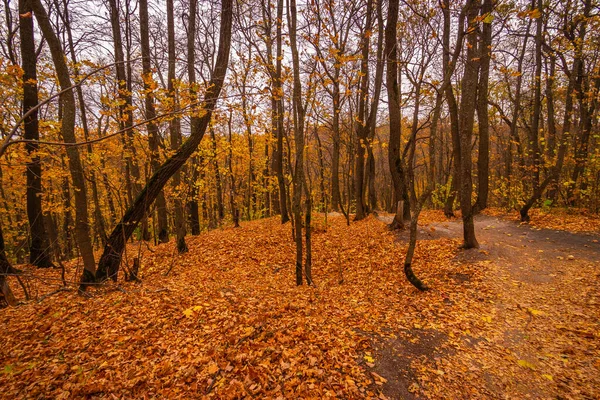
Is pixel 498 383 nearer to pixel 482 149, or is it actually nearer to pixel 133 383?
pixel 133 383

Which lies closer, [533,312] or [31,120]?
[533,312]

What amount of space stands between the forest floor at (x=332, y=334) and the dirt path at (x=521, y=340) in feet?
0.07

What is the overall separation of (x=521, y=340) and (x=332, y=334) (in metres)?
2.98

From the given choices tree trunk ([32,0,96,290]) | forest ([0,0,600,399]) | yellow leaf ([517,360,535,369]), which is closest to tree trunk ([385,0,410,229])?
forest ([0,0,600,399])

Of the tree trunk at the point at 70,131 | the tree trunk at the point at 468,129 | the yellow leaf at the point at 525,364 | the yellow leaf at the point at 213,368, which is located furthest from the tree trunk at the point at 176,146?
the yellow leaf at the point at 525,364

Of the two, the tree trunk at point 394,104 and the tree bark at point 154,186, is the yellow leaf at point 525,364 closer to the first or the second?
the tree trunk at point 394,104

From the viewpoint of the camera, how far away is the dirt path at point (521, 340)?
10.9ft

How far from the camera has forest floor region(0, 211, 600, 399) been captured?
3.26 meters

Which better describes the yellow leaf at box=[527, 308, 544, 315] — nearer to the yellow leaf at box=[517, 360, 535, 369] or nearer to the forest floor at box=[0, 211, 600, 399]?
the forest floor at box=[0, 211, 600, 399]

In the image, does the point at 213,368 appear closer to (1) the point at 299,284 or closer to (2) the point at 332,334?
(2) the point at 332,334

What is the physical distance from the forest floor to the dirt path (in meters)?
0.02

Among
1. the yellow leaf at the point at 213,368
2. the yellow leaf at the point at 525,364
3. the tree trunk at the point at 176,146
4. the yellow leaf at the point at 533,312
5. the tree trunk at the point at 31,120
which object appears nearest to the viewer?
the yellow leaf at the point at 213,368

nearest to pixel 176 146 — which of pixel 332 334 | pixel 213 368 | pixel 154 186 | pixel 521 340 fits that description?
pixel 154 186

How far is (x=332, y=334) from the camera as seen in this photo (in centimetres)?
430
